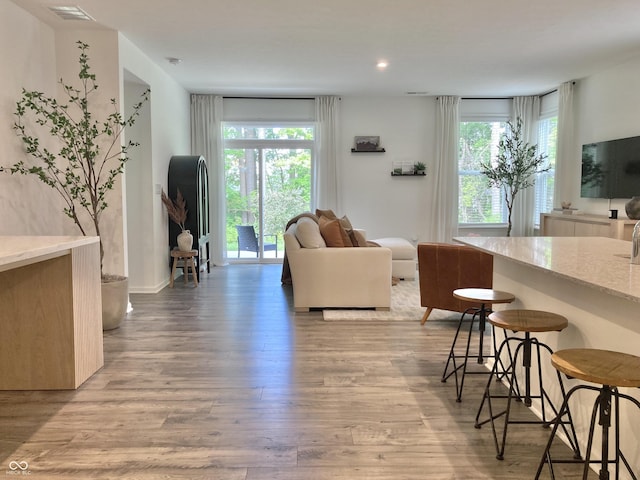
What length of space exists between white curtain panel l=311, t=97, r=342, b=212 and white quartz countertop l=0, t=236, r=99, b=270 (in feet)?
16.3

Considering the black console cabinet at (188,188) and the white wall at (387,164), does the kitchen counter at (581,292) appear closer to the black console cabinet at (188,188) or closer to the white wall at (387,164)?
the black console cabinet at (188,188)

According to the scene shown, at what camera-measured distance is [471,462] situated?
2.11 metres

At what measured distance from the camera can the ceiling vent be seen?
3832 mm

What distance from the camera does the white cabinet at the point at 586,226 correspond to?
16.5 feet

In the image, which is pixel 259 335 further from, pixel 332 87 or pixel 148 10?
pixel 332 87

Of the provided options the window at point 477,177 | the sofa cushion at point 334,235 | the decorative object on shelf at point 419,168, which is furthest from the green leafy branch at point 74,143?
the window at point 477,177

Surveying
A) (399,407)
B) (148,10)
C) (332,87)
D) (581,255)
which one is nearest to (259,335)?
(399,407)

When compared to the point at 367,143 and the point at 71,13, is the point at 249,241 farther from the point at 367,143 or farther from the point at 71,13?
the point at 71,13

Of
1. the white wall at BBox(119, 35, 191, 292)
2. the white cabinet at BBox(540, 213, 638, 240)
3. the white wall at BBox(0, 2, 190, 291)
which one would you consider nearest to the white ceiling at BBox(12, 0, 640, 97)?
the white wall at BBox(0, 2, 190, 291)

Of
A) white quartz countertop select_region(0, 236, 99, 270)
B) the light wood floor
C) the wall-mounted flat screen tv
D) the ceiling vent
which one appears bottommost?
the light wood floor

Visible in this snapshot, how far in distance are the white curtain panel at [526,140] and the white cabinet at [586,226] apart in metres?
1.29

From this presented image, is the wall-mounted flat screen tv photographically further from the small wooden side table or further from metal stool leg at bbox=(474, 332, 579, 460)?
the small wooden side table

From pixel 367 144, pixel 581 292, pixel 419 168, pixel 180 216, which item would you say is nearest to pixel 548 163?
pixel 419 168

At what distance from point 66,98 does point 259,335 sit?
2837 millimetres
